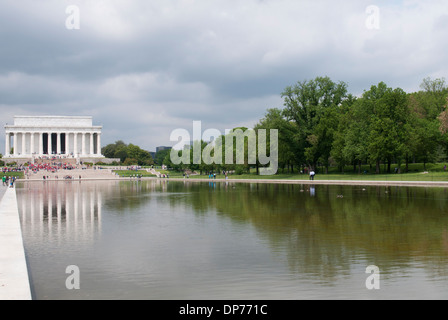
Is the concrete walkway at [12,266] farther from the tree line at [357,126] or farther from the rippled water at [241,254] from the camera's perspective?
→ the tree line at [357,126]

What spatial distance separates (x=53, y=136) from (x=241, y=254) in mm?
149845

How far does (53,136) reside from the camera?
491 feet

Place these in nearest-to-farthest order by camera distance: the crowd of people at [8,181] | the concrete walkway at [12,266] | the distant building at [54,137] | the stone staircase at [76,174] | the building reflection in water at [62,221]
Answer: the concrete walkway at [12,266] → the building reflection in water at [62,221] → the crowd of people at [8,181] → the stone staircase at [76,174] → the distant building at [54,137]

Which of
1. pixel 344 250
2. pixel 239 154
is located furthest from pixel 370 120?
pixel 344 250

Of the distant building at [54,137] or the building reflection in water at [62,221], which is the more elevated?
the distant building at [54,137]

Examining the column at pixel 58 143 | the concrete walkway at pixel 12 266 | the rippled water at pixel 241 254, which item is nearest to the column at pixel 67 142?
the column at pixel 58 143

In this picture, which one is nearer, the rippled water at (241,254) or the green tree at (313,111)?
the rippled water at (241,254)

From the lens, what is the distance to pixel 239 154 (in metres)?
85.6

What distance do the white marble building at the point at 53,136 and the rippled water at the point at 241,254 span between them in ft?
404

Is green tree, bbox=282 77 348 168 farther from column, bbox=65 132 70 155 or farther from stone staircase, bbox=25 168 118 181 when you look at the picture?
column, bbox=65 132 70 155

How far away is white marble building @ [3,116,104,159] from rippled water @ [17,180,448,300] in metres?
123

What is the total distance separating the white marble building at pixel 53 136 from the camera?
456 feet
